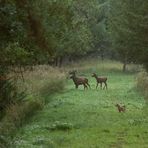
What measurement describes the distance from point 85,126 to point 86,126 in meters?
0.04

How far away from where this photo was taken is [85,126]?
2088 cm

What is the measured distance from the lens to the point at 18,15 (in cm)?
1925

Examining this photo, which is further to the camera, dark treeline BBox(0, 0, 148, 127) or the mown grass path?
dark treeline BBox(0, 0, 148, 127)

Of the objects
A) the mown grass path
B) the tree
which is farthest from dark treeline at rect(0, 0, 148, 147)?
the mown grass path

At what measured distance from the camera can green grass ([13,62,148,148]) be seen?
17.1 metres

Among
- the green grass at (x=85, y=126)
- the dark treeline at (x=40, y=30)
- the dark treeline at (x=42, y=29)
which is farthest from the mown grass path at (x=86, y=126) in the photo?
the dark treeline at (x=42, y=29)

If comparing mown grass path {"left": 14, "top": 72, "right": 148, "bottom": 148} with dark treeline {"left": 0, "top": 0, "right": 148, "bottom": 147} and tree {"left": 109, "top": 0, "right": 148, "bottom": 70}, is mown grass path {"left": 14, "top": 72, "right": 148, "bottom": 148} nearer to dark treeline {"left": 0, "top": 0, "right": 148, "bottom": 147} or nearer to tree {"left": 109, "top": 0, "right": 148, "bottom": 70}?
dark treeline {"left": 0, "top": 0, "right": 148, "bottom": 147}

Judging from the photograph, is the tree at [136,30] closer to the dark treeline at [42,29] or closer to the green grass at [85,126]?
the dark treeline at [42,29]

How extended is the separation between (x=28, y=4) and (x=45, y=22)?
5.51 feet

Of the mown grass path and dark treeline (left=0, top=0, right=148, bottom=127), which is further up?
dark treeline (left=0, top=0, right=148, bottom=127)

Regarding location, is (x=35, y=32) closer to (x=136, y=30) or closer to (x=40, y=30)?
(x=40, y=30)

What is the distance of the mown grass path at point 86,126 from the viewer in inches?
674

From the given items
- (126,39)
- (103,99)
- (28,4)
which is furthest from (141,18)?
(28,4)

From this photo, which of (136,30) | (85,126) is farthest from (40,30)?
(136,30)
